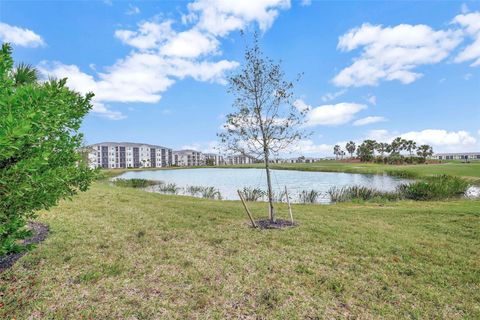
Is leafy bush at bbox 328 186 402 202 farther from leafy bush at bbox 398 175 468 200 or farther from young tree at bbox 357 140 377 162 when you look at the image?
young tree at bbox 357 140 377 162

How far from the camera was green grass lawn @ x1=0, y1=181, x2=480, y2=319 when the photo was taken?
4434mm

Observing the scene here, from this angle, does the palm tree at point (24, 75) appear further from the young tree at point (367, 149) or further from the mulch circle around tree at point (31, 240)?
the young tree at point (367, 149)

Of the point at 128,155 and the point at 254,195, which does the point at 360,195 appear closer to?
the point at 254,195

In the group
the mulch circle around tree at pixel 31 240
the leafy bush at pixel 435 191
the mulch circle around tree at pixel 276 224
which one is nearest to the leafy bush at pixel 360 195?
the leafy bush at pixel 435 191

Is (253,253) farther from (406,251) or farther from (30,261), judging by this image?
(30,261)

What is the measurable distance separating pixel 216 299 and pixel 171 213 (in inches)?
303

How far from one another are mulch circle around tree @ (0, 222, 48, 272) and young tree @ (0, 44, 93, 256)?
754 mm

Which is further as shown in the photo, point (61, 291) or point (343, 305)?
point (61, 291)

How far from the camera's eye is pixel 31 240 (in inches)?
297

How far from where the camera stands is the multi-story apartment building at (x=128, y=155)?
424 feet

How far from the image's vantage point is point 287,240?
26.1ft

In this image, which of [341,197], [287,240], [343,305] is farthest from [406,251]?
[341,197]

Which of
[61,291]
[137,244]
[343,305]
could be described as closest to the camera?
[343,305]

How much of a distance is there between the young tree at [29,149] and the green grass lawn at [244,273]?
163 centimetres
